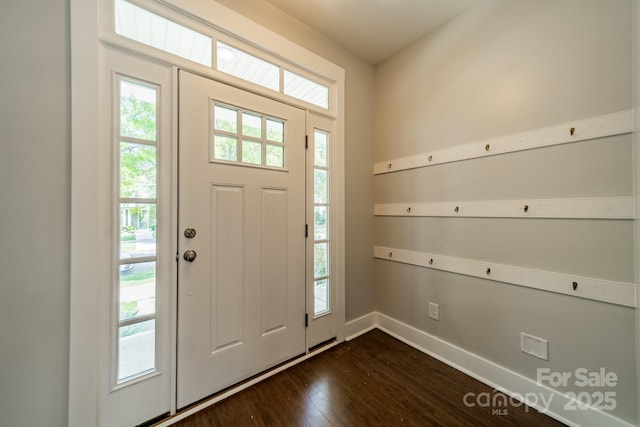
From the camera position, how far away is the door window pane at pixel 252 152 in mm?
1567

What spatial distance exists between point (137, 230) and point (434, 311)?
2153mm

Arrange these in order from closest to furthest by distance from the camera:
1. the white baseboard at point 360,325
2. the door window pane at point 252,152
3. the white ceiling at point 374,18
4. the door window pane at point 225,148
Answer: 1. the door window pane at point 225,148
2. the door window pane at point 252,152
3. the white ceiling at point 374,18
4. the white baseboard at point 360,325

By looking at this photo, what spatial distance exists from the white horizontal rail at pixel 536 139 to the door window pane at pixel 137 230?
1.96 m

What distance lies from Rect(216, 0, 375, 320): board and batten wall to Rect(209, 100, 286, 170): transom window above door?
0.73 metres

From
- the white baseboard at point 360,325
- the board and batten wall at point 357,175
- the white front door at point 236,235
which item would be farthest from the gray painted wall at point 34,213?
the white baseboard at point 360,325

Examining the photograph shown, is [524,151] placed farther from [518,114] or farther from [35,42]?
[35,42]

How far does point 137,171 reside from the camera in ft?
4.03

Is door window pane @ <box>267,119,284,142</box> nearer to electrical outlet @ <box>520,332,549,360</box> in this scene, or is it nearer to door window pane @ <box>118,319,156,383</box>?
door window pane @ <box>118,319,156,383</box>

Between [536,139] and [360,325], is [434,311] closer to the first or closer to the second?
[360,325]

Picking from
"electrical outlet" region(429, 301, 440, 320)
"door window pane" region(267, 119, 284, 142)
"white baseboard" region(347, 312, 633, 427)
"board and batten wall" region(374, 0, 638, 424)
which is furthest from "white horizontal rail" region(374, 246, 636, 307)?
"door window pane" region(267, 119, 284, 142)

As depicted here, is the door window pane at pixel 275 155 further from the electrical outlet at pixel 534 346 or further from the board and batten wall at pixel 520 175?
the electrical outlet at pixel 534 346

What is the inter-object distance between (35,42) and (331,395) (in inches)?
93.7

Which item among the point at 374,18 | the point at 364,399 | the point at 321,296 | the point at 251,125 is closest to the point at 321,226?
the point at 321,296

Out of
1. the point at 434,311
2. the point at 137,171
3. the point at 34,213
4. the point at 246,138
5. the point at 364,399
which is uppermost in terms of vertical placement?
the point at 246,138
